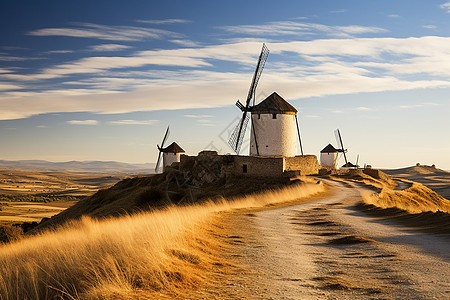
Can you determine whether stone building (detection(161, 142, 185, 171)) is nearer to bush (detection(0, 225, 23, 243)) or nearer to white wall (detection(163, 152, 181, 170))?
white wall (detection(163, 152, 181, 170))

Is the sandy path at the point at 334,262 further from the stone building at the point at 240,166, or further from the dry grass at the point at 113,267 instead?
the stone building at the point at 240,166

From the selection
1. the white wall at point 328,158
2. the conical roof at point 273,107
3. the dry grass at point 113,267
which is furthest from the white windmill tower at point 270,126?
the dry grass at point 113,267

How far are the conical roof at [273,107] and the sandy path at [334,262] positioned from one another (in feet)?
120

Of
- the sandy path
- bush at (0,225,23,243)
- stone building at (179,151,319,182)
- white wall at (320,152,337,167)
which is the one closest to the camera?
the sandy path

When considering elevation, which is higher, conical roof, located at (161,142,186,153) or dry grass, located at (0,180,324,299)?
conical roof, located at (161,142,186,153)

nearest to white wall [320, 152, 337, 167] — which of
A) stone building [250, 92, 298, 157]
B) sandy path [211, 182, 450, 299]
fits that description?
stone building [250, 92, 298, 157]

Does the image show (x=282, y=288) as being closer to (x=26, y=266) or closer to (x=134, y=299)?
(x=134, y=299)

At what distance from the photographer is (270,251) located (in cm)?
1112

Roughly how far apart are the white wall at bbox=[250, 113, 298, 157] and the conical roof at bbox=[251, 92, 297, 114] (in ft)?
1.62

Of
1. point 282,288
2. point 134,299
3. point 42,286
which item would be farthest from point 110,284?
point 282,288

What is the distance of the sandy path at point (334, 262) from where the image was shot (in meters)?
7.16

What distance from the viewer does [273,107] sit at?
53.5 m

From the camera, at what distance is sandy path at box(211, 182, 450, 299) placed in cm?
716

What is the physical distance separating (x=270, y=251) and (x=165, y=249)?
3281 mm
